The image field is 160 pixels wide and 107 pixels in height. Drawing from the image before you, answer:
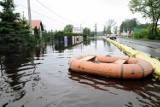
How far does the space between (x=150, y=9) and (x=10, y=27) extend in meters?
28.1

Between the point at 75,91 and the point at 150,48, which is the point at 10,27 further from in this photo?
the point at 150,48

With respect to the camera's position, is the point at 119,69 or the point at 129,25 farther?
the point at 129,25

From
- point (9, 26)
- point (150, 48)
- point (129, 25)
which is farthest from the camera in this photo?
point (129, 25)

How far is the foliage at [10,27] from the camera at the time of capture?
1645cm

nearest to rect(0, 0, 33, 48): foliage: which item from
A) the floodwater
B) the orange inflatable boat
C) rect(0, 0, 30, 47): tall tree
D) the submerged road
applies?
rect(0, 0, 30, 47): tall tree

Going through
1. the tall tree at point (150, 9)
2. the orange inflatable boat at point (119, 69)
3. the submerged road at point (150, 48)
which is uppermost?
the tall tree at point (150, 9)

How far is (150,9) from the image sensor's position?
3478 centimetres

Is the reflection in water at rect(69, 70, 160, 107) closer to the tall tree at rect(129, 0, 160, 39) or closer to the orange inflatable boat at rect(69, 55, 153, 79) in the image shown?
the orange inflatable boat at rect(69, 55, 153, 79)

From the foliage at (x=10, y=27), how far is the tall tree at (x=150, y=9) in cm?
2624

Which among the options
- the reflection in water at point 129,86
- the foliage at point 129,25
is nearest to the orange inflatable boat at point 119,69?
the reflection in water at point 129,86

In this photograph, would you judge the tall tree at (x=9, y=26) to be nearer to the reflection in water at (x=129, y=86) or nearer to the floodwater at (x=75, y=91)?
the floodwater at (x=75, y=91)

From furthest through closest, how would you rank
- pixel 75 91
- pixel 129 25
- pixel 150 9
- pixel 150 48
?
1. pixel 129 25
2. pixel 150 9
3. pixel 150 48
4. pixel 75 91

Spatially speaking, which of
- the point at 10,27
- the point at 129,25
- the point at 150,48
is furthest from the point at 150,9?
the point at 129,25

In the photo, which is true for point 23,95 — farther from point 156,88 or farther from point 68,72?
point 156,88
